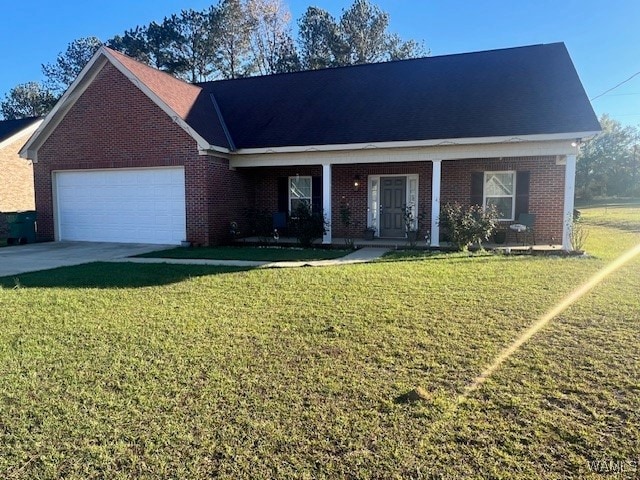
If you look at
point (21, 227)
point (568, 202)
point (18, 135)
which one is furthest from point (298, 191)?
point (18, 135)

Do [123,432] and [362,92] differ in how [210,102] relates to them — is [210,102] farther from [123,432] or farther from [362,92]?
[123,432]

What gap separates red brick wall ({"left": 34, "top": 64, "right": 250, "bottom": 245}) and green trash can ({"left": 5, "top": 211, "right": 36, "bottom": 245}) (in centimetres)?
161

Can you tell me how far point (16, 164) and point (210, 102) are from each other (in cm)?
1102

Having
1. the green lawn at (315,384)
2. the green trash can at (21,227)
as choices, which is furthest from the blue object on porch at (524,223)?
the green trash can at (21,227)

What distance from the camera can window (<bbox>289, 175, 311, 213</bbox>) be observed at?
14.8 metres

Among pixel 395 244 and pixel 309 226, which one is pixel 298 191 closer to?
pixel 309 226

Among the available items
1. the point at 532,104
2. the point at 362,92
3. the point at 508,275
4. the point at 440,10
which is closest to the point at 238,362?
the point at 508,275

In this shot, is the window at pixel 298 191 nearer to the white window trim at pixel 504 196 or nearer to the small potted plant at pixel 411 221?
the small potted plant at pixel 411 221

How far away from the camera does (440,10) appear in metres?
19.5

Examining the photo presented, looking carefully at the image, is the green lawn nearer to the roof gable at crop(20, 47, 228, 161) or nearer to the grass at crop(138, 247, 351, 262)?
the grass at crop(138, 247, 351, 262)

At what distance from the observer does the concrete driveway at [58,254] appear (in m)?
9.75

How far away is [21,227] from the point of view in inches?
574

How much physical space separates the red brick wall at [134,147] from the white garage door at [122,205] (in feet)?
1.18

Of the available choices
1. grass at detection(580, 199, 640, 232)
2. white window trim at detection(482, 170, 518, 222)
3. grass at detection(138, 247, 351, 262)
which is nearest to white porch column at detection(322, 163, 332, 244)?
grass at detection(138, 247, 351, 262)
